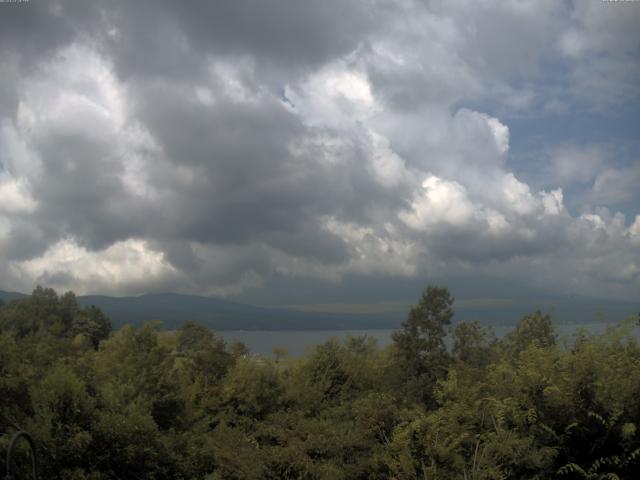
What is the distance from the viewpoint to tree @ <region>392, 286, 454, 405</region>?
32.8 metres

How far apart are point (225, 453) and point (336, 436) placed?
2.91 metres

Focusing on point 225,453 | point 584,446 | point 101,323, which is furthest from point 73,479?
point 101,323

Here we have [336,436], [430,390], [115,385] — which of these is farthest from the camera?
[430,390]

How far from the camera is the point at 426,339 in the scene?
33781mm

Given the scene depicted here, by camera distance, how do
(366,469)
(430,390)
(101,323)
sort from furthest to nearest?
(101,323), (430,390), (366,469)

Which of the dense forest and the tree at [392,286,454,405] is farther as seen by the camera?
the tree at [392,286,454,405]

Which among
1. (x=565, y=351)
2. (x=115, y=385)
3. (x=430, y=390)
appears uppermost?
(x=565, y=351)

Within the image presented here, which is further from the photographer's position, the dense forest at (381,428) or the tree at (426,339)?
the tree at (426,339)

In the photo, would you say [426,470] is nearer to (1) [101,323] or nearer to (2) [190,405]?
(2) [190,405]

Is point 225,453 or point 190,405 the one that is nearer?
point 225,453

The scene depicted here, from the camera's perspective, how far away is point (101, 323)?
8300cm

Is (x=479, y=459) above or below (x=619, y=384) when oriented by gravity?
below

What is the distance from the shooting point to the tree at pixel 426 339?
32.8 metres

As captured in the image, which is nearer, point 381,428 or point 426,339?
point 381,428
